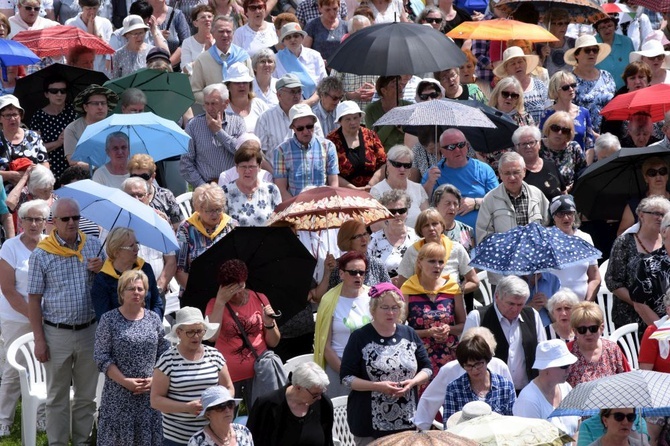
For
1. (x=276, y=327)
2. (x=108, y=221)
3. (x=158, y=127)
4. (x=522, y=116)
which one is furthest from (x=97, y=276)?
(x=522, y=116)

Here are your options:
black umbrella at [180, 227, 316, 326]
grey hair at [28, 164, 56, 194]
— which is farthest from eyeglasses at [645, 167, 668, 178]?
grey hair at [28, 164, 56, 194]

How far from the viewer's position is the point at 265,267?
1106cm

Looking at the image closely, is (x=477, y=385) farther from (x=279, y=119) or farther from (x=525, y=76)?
(x=525, y=76)

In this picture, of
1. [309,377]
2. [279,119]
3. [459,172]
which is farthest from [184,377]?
[279,119]

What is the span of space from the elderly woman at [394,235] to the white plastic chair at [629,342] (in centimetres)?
183

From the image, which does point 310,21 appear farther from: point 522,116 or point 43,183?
point 43,183

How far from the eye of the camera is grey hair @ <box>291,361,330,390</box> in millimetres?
9508

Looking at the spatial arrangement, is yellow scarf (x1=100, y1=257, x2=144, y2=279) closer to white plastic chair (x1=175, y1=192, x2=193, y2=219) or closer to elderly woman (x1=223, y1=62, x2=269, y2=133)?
white plastic chair (x1=175, y1=192, x2=193, y2=219)

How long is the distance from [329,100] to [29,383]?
4695 millimetres

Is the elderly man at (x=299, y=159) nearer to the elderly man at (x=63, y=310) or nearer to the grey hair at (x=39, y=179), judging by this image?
the grey hair at (x=39, y=179)

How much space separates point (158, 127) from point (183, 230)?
4.45 feet

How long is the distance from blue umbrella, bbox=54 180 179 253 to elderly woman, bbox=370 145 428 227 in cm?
249

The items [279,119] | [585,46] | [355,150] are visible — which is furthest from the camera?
[585,46]

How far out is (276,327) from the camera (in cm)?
1079
